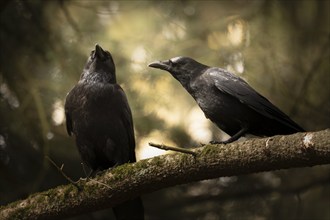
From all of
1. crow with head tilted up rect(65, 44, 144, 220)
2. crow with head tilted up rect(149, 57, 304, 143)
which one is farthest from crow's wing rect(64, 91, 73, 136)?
crow with head tilted up rect(149, 57, 304, 143)

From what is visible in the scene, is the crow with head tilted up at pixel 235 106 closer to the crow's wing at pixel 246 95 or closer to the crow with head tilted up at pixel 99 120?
the crow's wing at pixel 246 95

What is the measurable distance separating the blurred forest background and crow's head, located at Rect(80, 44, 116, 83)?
29 centimetres

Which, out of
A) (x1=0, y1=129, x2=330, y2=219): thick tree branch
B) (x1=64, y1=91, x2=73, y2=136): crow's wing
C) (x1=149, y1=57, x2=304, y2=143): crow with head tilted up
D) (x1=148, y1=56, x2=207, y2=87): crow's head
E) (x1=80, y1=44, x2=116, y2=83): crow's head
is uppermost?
(x1=80, y1=44, x2=116, y2=83): crow's head

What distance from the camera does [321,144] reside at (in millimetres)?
3232

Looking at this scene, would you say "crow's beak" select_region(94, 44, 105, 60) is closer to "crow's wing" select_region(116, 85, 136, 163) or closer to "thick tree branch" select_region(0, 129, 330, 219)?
"crow's wing" select_region(116, 85, 136, 163)

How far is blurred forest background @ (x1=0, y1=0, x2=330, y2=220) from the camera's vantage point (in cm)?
493

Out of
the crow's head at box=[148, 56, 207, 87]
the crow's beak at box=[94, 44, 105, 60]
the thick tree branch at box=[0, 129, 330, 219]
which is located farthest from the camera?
the crow's beak at box=[94, 44, 105, 60]

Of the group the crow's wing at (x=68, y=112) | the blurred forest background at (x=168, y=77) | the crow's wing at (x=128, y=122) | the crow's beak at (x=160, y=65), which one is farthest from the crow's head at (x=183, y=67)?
the crow's wing at (x=68, y=112)

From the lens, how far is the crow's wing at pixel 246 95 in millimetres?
4344

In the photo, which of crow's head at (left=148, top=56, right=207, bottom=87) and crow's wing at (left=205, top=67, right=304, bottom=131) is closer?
crow's wing at (left=205, top=67, right=304, bottom=131)

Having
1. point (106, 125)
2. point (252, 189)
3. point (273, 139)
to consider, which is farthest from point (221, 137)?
point (273, 139)

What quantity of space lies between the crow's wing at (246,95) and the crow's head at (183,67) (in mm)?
122

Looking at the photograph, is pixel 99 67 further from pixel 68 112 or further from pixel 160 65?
pixel 160 65

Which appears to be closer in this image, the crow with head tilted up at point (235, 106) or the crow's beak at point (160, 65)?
the crow with head tilted up at point (235, 106)
